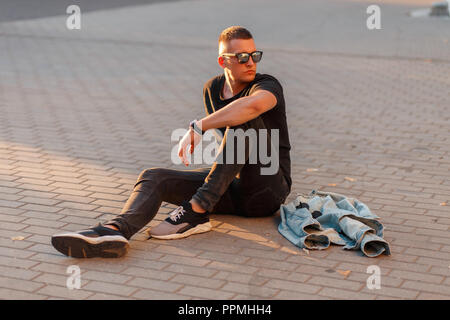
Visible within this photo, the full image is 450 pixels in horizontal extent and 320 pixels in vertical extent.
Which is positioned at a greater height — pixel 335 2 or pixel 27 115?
pixel 335 2

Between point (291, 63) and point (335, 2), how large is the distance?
10.8 metres

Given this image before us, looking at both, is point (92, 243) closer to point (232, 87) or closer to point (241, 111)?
point (241, 111)

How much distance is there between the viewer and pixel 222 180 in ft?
15.2

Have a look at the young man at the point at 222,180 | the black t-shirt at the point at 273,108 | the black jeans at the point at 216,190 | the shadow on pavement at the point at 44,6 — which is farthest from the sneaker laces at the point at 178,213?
the shadow on pavement at the point at 44,6

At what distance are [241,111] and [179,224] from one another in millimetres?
831

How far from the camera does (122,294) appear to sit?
395cm

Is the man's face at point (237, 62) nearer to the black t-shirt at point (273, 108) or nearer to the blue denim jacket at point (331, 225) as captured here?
the black t-shirt at point (273, 108)

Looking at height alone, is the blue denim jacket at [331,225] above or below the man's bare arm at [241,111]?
below

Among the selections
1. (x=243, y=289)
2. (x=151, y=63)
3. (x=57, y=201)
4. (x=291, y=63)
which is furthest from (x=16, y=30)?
(x=243, y=289)

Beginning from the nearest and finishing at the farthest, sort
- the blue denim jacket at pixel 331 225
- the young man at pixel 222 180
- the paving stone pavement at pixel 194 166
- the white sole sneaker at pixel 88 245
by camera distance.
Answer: the paving stone pavement at pixel 194 166
the white sole sneaker at pixel 88 245
the young man at pixel 222 180
the blue denim jacket at pixel 331 225

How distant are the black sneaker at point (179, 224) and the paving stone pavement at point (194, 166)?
0.19 feet

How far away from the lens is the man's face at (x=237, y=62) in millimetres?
4879
